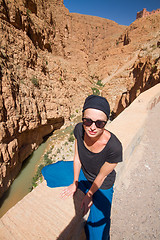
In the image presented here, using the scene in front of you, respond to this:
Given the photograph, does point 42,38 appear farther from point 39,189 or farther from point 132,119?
point 39,189

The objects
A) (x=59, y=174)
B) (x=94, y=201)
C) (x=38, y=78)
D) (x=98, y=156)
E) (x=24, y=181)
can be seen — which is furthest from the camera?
(x=38, y=78)

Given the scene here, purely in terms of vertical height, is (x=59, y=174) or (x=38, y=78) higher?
(x=38, y=78)

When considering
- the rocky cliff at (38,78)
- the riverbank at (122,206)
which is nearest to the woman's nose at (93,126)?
the riverbank at (122,206)

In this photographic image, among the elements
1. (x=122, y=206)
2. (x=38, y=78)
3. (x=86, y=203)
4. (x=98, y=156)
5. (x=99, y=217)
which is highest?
(x=38, y=78)

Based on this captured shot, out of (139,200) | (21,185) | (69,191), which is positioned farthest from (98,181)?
(21,185)

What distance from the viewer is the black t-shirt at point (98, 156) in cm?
109

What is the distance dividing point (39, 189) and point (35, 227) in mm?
379

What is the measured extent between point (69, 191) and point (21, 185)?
646 cm

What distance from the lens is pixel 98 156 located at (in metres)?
1.21

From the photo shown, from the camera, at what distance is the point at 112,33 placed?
2492 cm

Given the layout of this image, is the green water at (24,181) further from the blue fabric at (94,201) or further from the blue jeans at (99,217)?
the blue jeans at (99,217)

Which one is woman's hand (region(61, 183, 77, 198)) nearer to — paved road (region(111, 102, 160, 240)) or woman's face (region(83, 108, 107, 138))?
woman's face (region(83, 108, 107, 138))

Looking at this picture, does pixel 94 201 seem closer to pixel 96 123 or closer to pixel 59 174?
pixel 59 174

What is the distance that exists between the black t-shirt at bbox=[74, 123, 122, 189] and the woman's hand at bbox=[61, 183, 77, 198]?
24 cm
